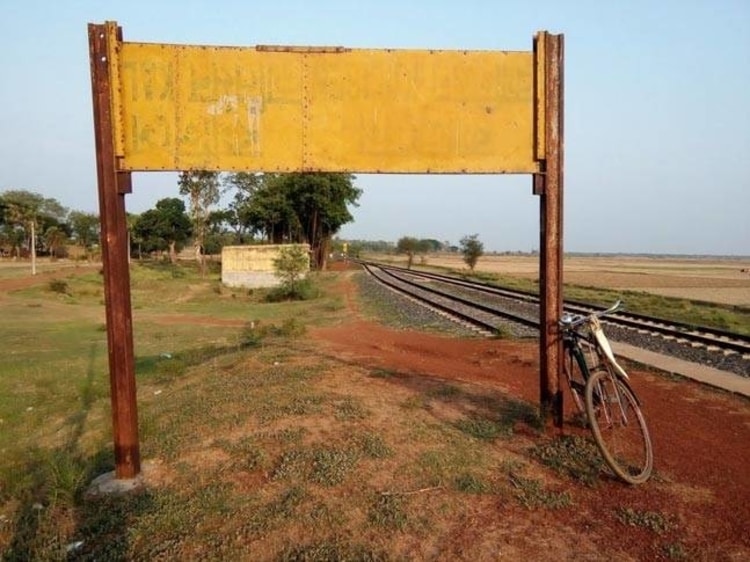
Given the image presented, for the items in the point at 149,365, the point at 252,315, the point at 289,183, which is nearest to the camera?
the point at 149,365

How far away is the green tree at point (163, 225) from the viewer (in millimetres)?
80125

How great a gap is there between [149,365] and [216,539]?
8314 mm

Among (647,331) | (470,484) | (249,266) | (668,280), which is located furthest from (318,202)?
(470,484)

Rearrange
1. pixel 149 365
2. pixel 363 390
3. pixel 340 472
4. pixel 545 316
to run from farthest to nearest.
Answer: pixel 149 365, pixel 363 390, pixel 545 316, pixel 340 472

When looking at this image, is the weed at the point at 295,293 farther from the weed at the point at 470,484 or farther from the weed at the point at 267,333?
the weed at the point at 470,484

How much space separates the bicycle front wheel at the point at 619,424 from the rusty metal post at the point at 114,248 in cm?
361

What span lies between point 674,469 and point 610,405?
0.70 metres

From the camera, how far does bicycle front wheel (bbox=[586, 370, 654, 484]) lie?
177 inches

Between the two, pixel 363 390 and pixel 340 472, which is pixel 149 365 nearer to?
pixel 363 390

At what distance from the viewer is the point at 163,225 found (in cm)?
8012

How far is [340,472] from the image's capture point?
184 inches

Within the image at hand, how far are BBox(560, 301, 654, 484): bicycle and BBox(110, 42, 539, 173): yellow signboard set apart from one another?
62.1 inches

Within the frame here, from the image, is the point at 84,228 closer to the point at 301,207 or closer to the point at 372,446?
the point at 301,207

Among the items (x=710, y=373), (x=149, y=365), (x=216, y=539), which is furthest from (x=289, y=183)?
(x=216, y=539)
